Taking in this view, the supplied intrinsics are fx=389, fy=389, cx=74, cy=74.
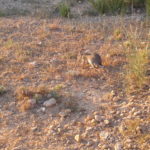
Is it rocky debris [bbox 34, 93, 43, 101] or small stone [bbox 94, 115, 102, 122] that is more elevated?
rocky debris [bbox 34, 93, 43, 101]

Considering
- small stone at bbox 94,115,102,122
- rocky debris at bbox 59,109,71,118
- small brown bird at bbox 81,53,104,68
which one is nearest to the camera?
small stone at bbox 94,115,102,122

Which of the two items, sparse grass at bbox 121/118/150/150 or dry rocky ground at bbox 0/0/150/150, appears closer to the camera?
sparse grass at bbox 121/118/150/150

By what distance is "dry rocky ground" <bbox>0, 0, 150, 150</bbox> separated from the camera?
11.3ft

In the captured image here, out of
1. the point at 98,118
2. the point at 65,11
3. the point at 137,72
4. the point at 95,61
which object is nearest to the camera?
the point at 98,118

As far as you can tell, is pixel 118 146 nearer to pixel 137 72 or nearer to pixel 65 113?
pixel 65 113

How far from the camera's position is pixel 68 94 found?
4.12 metres

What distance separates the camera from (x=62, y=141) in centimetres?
345

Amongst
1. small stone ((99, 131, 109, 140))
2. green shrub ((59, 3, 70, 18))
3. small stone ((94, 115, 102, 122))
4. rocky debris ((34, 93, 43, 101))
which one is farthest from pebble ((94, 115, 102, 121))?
green shrub ((59, 3, 70, 18))

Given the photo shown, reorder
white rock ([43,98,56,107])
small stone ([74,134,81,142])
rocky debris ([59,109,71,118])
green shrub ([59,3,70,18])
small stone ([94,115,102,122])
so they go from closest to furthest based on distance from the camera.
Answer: small stone ([74,134,81,142]) < small stone ([94,115,102,122]) < rocky debris ([59,109,71,118]) < white rock ([43,98,56,107]) < green shrub ([59,3,70,18])

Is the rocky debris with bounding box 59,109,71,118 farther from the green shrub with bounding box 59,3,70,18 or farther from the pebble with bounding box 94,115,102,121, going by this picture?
the green shrub with bounding box 59,3,70,18

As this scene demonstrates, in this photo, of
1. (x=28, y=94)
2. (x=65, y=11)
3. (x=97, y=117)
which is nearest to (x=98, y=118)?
(x=97, y=117)

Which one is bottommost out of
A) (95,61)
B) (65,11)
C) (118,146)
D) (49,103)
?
Answer: (118,146)

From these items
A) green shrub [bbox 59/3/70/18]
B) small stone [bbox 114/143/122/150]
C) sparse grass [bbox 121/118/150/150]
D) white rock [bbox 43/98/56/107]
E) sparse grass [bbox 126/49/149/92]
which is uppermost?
green shrub [bbox 59/3/70/18]

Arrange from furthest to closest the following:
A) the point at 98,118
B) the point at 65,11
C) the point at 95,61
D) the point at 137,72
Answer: the point at 65,11
the point at 95,61
the point at 137,72
the point at 98,118
